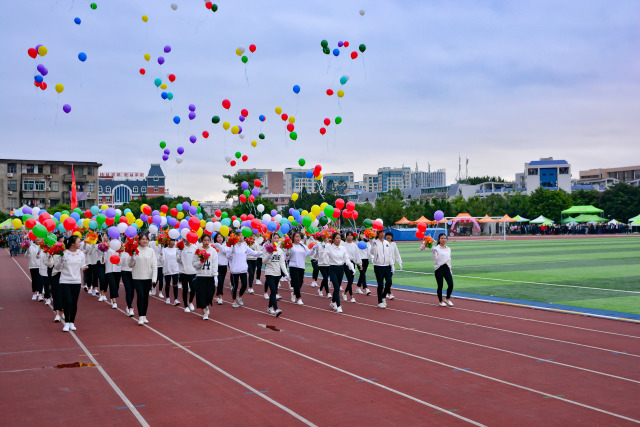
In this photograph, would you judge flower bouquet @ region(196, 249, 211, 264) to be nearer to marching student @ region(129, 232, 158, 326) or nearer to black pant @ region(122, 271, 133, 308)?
marching student @ region(129, 232, 158, 326)

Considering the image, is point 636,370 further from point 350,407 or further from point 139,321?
point 139,321

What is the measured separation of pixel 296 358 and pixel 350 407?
2463 millimetres

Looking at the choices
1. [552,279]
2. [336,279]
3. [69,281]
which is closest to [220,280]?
[336,279]

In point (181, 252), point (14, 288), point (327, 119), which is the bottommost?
point (14, 288)

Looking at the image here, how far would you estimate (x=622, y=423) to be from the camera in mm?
Answer: 5844

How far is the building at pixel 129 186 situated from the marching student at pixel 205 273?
158970 mm

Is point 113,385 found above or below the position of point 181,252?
below

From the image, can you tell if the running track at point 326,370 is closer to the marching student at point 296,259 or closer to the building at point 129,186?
the marching student at point 296,259

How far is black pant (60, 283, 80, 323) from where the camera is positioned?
11.3m

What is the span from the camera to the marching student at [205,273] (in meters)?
12.9

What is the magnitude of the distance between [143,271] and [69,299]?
1.57 metres

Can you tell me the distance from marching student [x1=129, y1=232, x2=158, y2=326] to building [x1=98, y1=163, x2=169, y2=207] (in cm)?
15929

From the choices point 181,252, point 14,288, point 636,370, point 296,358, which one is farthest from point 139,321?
point 14,288

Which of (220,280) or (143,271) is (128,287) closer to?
(143,271)
